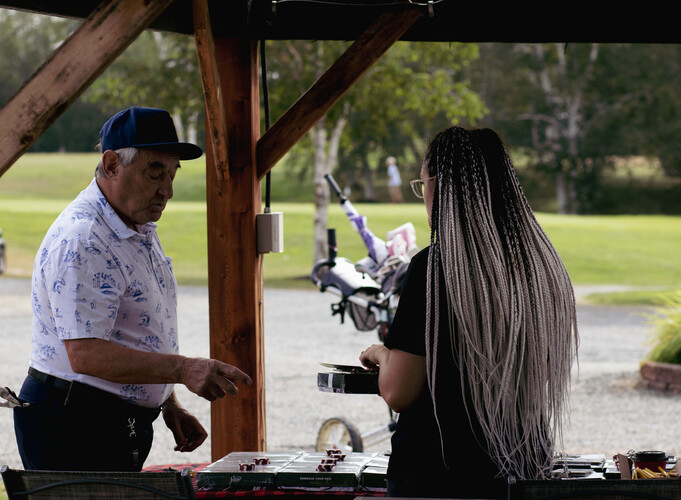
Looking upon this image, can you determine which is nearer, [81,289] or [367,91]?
[81,289]

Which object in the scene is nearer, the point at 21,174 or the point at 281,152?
the point at 281,152

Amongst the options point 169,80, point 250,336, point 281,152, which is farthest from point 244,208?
point 169,80

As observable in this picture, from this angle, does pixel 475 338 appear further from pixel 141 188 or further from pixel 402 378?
pixel 141 188

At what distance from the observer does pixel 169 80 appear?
21344 mm

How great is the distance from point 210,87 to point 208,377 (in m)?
1.83

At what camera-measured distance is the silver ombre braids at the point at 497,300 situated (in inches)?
97.3

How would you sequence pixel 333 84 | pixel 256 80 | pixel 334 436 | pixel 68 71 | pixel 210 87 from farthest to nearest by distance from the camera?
1. pixel 334 436
2. pixel 256 80
3. pixel 333 84
4. pixel 210 87
5. pixel 68 71

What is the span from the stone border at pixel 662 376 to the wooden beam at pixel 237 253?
20.7ft

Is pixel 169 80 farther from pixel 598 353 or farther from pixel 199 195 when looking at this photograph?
pixel 199 195

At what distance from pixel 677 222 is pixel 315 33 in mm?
32444

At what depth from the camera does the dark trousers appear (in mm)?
3102

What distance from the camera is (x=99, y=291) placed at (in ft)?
9.73

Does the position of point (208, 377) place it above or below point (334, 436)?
above

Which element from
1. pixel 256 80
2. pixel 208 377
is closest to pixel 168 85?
pixel 256 80
